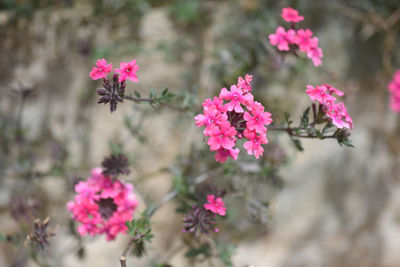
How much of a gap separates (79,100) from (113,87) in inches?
55.9

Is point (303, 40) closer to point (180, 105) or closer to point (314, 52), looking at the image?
point (314, 52)

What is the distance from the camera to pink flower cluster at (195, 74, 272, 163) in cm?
118

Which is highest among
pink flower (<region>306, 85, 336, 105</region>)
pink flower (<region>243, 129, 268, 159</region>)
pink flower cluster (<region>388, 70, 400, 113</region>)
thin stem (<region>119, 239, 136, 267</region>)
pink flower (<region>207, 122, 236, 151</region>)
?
pink flower cluster (<region>388, 70, 400, 113</region>)

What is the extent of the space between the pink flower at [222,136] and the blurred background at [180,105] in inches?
41.8

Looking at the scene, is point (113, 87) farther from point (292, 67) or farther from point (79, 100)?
point (292, 67)

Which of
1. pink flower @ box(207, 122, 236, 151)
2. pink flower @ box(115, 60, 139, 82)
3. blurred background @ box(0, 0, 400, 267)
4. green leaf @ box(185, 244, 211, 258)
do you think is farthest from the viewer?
blurred background @ box(0, 0, 400, 267)

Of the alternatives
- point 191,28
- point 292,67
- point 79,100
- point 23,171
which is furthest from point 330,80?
point 23,171

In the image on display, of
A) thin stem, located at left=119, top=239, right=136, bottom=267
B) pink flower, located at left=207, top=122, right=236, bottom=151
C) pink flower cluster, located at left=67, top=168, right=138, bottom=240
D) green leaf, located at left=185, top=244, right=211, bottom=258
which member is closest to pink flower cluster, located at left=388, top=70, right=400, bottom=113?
green leaf, located at left=185, top=244, right=211, bottom=258

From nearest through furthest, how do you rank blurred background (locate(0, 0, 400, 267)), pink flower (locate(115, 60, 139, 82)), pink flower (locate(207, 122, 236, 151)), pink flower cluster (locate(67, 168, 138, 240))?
pink flower (locate(207, 122, 236, 151)), pink flower (locate(115, 60, 139, 82)), pink flower cluster (locate(67, 168, 138, 240)), blurred background (locate(0, 0, 400, 267))

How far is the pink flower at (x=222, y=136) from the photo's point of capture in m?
1.16

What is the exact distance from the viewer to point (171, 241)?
267 centimetres

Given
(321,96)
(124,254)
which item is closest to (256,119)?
(321,96)

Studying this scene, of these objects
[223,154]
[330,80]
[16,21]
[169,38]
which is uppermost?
[330,80]

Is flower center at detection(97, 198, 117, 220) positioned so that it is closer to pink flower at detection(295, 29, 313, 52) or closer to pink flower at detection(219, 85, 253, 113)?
pink flower at detection(219, 85, 253, 113)
